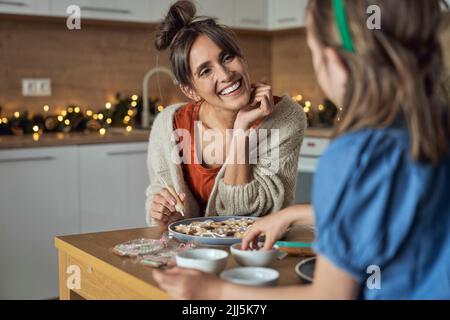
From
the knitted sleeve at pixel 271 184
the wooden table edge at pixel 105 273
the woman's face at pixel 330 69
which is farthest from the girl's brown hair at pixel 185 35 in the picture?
the woman's face at pixel 330 69

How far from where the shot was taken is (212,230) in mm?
1473

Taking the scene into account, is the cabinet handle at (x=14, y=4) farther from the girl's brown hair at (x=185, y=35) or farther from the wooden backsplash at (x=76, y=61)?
the girl's brown hair at (x=185, y=35)

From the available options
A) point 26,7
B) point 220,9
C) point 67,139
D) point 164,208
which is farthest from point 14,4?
point 164,208

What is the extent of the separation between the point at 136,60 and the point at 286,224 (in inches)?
118

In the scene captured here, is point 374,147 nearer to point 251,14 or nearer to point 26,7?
point 26,7

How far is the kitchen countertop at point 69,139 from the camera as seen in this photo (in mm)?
2992

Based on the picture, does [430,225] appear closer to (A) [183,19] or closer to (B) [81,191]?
(A) [183,19]

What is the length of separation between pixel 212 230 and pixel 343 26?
2.38ft

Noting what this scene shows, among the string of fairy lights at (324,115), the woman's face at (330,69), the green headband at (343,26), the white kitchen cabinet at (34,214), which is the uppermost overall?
the green headband at (343,26)

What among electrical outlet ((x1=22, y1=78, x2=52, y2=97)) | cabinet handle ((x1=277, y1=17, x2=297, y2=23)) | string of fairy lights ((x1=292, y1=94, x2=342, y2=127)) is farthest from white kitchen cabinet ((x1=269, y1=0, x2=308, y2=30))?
electrical outlet ((x1=22, y1=78, x2=52, y2=97))

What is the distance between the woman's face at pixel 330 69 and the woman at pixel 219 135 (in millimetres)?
880

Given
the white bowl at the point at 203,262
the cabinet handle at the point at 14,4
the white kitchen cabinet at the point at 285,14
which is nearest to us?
the white bowl at the point at 203,262

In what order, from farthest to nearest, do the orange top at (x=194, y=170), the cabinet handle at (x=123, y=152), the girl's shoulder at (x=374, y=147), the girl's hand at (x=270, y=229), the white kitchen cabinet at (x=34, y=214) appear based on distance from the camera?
the cabinet handle at (x=123, y=152) → the white kitchen cabinet at (x=34, y=214) → the orange top at (x=194, y=170) → the girl's hand at (x=270, y=229) → the girl's shoulder at (x=374, y=147)

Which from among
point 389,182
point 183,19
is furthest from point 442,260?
point 183,19
